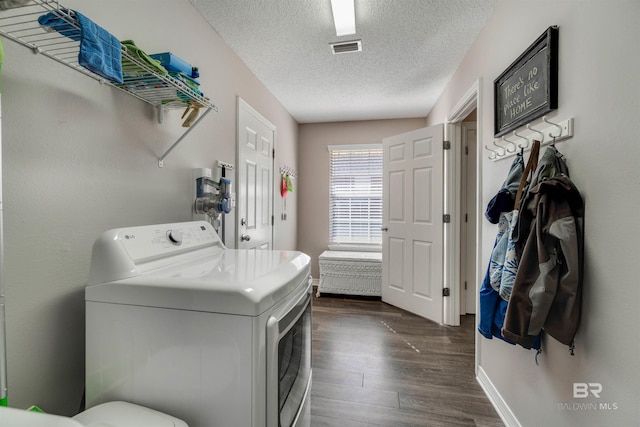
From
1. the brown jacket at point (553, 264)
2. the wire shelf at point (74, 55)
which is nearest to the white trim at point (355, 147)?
the wire shelf at point (74, 55)

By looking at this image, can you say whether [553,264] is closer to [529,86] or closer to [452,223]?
[529,86]

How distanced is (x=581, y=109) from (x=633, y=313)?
28.8 inches

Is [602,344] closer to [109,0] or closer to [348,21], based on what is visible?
[348,21]

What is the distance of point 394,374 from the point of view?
1.99m

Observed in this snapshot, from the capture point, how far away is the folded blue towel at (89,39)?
82cm

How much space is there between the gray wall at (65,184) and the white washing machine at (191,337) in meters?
0.19

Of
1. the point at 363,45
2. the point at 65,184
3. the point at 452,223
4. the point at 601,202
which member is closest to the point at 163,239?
the point at 65,184

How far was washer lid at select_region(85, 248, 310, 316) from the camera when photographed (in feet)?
2.75

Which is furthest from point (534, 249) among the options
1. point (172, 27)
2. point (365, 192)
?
point (365, 192)

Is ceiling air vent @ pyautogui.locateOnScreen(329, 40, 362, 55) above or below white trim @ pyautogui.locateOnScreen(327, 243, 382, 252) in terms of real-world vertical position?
above

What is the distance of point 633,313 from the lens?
869 millimetres

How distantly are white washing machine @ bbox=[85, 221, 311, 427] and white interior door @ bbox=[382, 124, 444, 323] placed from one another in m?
2.24
